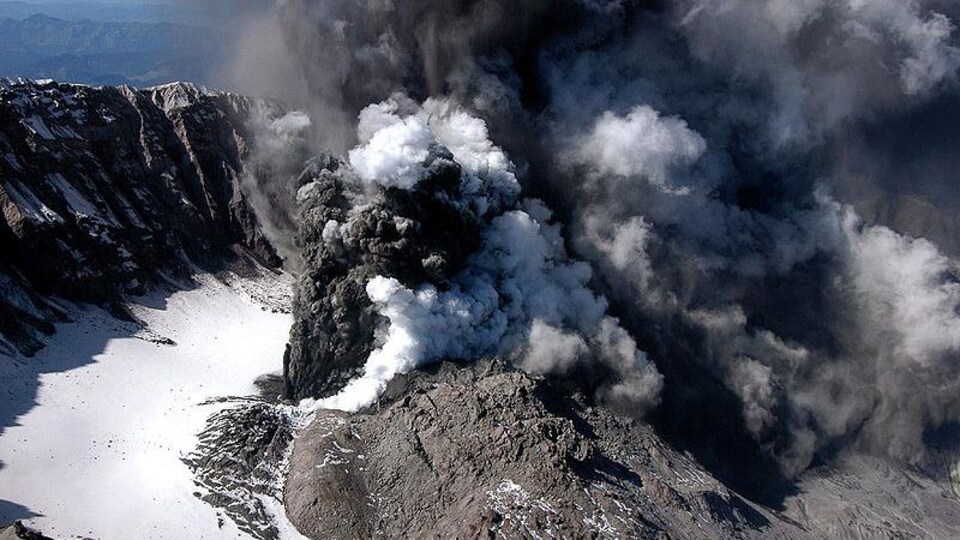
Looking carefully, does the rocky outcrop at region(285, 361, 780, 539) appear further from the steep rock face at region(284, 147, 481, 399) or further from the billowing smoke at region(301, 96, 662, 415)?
the steep rock face at region(284, 147, 481, 399)

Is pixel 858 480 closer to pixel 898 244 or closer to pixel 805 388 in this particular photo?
pixel 805 388

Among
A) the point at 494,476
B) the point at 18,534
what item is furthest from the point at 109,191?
the point at 494,476

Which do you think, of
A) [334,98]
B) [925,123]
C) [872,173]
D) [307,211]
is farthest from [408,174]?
[925,123]

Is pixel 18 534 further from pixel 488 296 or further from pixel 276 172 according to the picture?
pixel 276 172

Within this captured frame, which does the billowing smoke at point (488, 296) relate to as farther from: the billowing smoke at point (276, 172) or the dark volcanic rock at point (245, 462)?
the billowing smoke at point (276, 172)

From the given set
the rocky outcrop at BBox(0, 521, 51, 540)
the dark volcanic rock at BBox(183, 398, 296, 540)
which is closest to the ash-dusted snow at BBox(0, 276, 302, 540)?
the dark volcanic rock at BBox(183, 398, 296, 540)

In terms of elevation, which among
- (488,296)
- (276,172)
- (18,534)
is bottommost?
(18,534)
